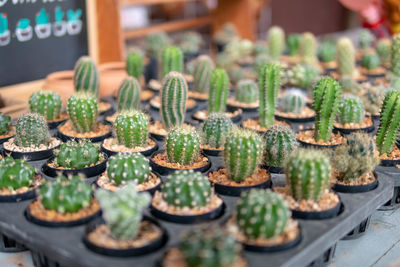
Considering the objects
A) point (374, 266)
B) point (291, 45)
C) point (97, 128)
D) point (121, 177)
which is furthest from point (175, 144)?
point (291, 45)

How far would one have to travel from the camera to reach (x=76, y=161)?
8.79ft

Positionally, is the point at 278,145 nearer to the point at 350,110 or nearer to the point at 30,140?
the point at 350,110

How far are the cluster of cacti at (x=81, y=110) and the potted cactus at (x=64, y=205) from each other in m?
1.00

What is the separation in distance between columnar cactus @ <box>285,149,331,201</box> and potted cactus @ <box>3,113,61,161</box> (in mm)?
1590

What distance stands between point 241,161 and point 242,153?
1.7 inches

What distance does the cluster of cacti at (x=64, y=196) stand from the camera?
2.17m

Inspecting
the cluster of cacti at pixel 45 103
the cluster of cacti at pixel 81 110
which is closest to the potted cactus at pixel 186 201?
the cluster of cacti at pixel 81 110

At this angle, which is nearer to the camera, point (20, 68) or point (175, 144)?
point (175, 144)

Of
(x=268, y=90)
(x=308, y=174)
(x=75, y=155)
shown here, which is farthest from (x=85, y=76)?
A: (x=308, y=174)

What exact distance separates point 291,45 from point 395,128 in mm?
3067

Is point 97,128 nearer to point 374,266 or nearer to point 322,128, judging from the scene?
point 322,128

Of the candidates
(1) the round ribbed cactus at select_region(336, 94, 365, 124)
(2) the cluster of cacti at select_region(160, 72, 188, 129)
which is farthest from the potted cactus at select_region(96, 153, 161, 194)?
(1) the round ribbed cactus at select_region(336, 94, 365, 124)

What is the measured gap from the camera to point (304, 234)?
6.82ft

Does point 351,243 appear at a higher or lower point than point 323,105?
lower
